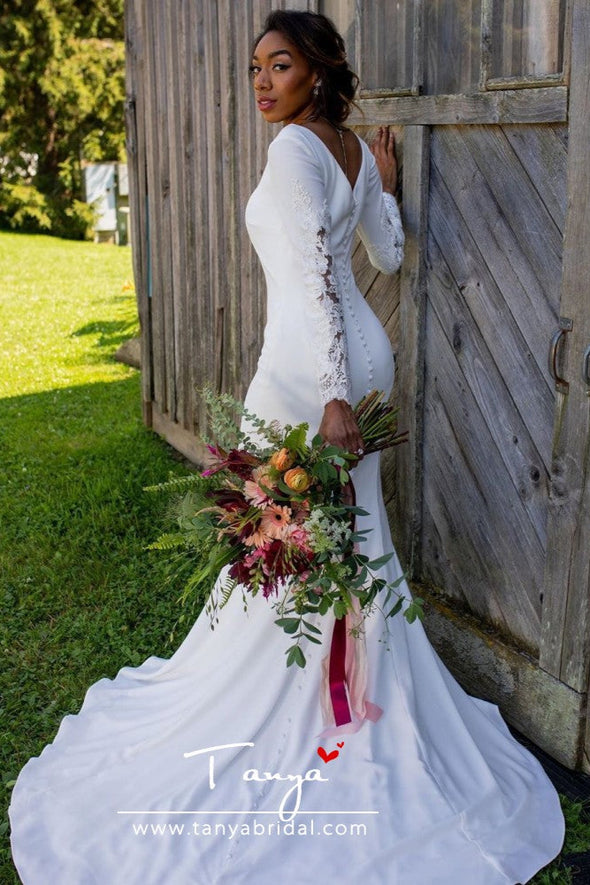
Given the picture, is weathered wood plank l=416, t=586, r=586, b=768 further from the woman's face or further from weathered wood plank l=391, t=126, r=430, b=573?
the woman's face

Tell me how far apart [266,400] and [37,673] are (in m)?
1.66

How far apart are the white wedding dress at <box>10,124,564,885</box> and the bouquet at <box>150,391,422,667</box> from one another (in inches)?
11.1

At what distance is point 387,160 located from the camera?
12.8ft

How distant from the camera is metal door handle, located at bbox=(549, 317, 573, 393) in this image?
3246 millimetres

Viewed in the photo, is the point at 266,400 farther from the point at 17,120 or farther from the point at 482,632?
the point at 17,120

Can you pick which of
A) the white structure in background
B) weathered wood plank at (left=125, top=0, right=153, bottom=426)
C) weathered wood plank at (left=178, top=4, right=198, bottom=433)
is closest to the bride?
weathered wood plank at (left=178, top=4, right=198, bottom=433)

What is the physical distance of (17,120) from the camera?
23.4m

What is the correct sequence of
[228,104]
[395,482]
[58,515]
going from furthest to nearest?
[58,515] < [228,104] < [395,482]

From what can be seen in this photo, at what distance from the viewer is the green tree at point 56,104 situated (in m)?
22.4

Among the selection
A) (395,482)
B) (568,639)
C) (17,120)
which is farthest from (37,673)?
(17,120)

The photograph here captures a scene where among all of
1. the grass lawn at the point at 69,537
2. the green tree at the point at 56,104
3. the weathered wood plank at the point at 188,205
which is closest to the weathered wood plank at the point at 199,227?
the weathered wood plank at the point at 188,205

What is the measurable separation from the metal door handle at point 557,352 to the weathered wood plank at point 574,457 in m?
0.02

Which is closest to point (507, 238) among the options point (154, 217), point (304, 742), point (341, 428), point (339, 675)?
point (341, 428)

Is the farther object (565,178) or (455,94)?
(455,94)
